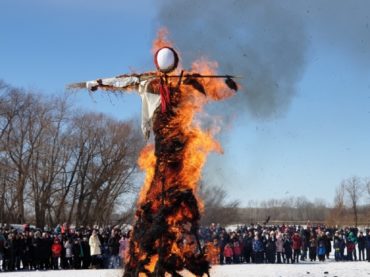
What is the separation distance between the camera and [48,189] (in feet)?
139

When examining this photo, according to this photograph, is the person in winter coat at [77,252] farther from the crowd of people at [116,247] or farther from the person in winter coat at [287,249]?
the person in winter coat at [287,249]

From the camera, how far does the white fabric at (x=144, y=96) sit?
25.4 ft

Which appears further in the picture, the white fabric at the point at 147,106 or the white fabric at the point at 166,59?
the white fabric at the point at 147,106

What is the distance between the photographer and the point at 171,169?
7.68 m

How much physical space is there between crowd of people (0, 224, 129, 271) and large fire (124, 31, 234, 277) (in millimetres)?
13951

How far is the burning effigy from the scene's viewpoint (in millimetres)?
7551

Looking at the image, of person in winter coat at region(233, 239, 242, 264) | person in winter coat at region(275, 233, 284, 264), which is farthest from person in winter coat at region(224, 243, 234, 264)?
person in winter coat at region(275, 233, 284, 264)

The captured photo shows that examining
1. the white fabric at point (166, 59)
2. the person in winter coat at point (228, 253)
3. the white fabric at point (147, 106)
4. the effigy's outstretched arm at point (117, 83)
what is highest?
the white fabric at point (166, 59)

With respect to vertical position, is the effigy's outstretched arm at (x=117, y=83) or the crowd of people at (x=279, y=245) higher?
the effigy's outstretched arm at (x=117, y=83)

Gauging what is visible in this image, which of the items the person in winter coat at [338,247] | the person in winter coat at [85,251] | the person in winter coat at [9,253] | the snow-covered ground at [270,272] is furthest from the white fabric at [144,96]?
the person in winter coat at [338,247]

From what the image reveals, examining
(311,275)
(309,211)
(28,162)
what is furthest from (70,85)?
(309,211)

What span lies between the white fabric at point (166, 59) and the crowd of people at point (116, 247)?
471 inches

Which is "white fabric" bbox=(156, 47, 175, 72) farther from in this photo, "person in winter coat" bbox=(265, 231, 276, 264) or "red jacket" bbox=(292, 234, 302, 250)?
"red jacket" bbox=(292, 234, 302, 250)

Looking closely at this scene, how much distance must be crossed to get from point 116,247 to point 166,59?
1607 cm
